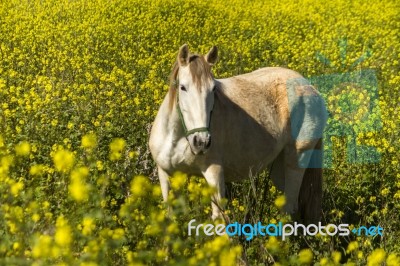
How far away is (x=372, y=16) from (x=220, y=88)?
1427 centimetres

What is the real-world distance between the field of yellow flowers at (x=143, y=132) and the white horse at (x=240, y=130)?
228 millimetres

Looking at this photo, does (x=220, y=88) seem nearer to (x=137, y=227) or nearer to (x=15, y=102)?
(x=137, y=227)

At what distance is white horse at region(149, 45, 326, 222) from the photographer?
13.6ft

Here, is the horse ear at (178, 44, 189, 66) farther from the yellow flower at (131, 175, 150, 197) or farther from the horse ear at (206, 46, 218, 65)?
the yellow flower at (131, 175, 150, 197)

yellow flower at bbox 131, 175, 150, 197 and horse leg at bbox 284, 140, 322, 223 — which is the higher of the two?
yellow flower at bbox 131, 175, 150, 197

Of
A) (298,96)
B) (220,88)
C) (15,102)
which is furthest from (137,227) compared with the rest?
(15,102)

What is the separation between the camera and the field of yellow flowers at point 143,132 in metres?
2.71

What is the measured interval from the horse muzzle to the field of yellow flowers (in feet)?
1.26

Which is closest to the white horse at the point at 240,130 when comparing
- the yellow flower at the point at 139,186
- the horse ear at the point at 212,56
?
the horse ear at the point at 212,56

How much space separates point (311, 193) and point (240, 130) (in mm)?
1165

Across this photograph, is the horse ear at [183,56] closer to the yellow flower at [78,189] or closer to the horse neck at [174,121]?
the horse neck at [174,121]

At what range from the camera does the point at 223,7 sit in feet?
61.3

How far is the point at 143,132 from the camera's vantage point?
6.21 m

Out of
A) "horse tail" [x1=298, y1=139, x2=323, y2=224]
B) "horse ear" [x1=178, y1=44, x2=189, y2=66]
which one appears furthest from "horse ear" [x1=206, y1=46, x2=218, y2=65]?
"horse tail" [x1=298, y1=139, x2=323, y2=224]
